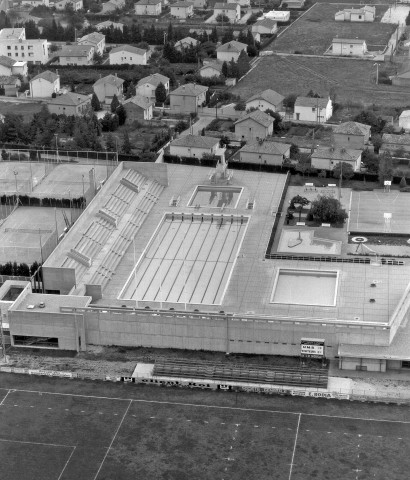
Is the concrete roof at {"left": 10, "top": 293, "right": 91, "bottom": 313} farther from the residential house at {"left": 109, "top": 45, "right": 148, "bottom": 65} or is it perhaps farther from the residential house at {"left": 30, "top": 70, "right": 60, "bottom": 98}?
the residential house at {"left": 109, "top": 45, "right": 148, "bottom": 65}

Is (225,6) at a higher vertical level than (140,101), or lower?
higher

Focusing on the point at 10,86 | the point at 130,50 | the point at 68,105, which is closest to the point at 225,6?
the point at 130,50

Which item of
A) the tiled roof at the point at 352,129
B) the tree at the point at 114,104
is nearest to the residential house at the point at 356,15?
the tree at the point at 114,104

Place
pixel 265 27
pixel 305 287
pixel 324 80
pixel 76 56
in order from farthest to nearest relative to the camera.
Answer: pixel 265 27, pixel 76 56, pixel 324 80, pixel 305 287

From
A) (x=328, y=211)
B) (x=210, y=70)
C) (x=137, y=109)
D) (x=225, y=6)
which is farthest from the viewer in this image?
(x=225, y=6)

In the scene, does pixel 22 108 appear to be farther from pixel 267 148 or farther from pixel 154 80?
pixel 267 148

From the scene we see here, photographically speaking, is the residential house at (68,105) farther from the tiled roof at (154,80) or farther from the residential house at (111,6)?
the residential house at (111,6)

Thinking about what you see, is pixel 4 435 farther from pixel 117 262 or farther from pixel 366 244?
pixel 366 244

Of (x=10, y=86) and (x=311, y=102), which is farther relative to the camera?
(x=10, y=86)
